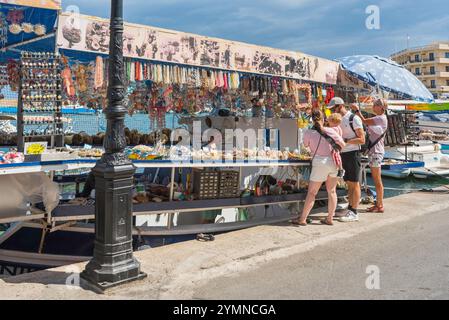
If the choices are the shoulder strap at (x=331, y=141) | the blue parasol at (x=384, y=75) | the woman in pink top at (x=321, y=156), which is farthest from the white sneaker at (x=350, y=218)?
the blue parasol at (x=384, y=75)

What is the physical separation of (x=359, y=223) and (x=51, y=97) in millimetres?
5136

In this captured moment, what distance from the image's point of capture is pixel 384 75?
27.5 ft

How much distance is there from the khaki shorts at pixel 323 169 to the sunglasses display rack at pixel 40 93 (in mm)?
3866

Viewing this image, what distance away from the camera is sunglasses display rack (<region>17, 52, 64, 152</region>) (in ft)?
17.6

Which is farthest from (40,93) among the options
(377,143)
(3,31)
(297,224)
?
(377,143)

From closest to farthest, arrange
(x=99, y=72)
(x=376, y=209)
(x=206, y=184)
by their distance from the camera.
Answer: (x=99, y=72), (x=206, y=184), (x=376, y=209)

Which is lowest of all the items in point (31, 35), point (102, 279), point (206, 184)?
point (102, 279)

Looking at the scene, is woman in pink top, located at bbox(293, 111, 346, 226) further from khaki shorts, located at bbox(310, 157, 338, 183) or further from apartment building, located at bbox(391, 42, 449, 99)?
apartment building, located at bbox(391, 42, 449, 99)

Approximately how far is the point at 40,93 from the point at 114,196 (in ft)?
8.66

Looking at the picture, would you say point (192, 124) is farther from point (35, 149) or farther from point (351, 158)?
point (35, 149)

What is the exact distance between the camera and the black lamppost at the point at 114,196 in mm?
3787

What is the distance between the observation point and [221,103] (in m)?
8.13
